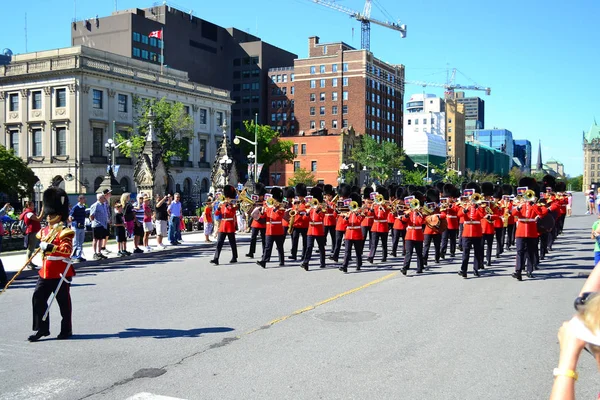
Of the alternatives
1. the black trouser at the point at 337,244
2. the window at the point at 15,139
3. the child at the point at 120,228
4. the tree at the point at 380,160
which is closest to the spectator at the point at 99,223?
the child at the point at 120,228

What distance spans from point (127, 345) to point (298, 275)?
21.1 ft

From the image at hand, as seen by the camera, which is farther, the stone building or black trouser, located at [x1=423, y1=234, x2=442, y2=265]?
the stone building

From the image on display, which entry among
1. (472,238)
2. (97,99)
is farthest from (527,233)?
(97,99)

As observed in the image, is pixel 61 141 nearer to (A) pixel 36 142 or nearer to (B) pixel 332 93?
(A) pixel 36 142

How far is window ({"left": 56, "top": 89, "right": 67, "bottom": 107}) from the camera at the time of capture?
57469mm

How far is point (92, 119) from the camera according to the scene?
5800 cm

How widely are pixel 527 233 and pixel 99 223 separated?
1099 cm

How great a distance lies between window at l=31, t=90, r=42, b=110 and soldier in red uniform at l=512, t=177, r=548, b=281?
55807mm

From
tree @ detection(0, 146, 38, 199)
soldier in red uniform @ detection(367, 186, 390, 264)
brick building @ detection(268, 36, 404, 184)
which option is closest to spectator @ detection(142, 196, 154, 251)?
soldier in red uniform @ detection(367, 186, 390, 264)

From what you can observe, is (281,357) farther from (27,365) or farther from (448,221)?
(448,221)

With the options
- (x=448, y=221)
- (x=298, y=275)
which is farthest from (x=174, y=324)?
(x=448, y=221)

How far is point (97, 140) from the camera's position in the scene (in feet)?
194

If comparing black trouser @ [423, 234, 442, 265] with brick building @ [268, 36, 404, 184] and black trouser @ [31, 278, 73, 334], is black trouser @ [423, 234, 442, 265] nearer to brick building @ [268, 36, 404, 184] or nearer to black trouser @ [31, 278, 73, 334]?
black trouser @ [31, 278, 73, 334]

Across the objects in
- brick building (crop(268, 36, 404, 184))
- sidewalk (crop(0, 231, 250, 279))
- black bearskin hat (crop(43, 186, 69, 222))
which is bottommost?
sidewalk (crop(0, 231, 250, 279))
